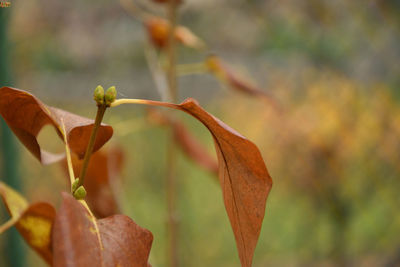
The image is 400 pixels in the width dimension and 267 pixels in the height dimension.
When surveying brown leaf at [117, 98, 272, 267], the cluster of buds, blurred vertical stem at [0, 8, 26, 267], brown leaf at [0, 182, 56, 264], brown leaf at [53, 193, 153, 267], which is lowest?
blurred vertical stem at [0, 8, 26, 267]

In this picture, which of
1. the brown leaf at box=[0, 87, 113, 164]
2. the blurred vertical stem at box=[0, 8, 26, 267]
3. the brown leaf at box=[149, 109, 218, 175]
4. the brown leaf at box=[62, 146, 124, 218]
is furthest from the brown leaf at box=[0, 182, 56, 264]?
the blurred vertical stem at box=[0, 8, 26, 267]

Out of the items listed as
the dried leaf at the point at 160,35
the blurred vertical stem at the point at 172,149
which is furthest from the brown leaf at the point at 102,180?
the dried leaf at the point at 160,35

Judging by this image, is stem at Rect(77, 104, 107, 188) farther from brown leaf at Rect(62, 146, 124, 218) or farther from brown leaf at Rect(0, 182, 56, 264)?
brown leaf at Rect(62, 146, 124, 218)

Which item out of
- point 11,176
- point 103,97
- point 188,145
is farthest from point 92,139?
point 11,176

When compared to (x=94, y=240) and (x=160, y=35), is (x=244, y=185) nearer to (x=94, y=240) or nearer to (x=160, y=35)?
(x=94, y=240)

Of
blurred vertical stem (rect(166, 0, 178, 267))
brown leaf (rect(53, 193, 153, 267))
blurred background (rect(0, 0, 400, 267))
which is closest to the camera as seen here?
brown leaf (rect(53, 193, 153, 267))

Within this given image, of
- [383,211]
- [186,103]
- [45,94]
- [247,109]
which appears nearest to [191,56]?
[247,109]
